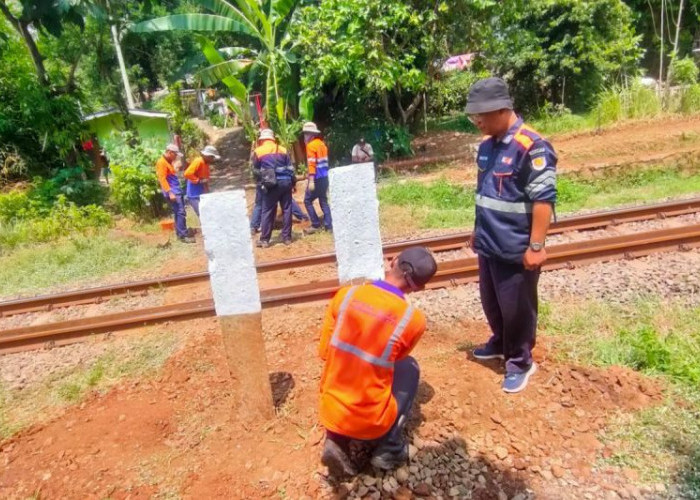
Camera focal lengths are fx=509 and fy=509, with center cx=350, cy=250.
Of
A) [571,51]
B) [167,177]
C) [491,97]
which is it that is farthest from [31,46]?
[571,51]

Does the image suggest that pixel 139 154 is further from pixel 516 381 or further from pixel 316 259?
pixel 516 381

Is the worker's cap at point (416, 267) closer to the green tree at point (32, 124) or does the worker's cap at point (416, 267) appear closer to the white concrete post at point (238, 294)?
the white concrete post at point (238, 294)

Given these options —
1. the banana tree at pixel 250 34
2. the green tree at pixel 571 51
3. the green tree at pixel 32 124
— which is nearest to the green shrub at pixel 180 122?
the green tree at pixel 32 124

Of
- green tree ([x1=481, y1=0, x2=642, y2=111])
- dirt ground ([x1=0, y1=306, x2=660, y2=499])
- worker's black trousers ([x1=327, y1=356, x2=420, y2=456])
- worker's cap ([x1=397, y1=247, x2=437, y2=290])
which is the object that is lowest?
dirt ground ([x1=0, y1=306, x2=660, y2=499])

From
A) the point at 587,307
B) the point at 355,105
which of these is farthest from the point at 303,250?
the point at 355,105

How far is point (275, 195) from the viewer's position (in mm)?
7902

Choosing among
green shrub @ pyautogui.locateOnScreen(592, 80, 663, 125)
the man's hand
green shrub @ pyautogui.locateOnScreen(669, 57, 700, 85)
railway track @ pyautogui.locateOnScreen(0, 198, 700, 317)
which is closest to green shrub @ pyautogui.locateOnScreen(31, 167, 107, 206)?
railway track @ pyautogui.locateOnScreen(0, 198, 700, 317)

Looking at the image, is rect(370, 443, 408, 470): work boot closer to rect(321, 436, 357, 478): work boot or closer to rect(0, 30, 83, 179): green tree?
rect(321, 436, 357, 478): work boot

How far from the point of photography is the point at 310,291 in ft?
18.8

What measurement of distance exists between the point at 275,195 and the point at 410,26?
6856 millimetres

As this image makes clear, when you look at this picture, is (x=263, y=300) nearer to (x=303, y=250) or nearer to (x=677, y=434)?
(x=303, y=250)

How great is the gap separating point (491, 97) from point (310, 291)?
10.7 feet

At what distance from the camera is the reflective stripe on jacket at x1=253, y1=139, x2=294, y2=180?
7637mm

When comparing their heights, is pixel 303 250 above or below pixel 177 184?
below
